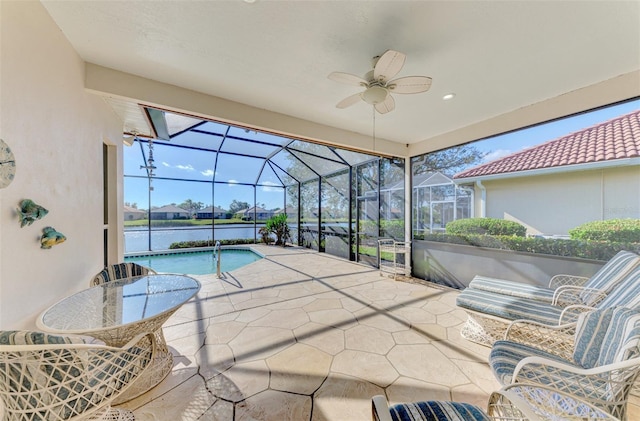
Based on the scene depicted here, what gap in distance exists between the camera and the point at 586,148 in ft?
9.62

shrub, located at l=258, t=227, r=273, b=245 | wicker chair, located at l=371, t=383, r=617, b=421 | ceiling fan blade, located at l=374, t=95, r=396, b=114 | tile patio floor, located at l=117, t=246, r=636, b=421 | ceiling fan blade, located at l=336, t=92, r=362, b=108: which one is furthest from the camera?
shrub, located at l=258, t=227, r=273, b=245

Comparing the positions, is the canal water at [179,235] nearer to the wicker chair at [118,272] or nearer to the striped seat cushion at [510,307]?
the wicker chair at [118,272]

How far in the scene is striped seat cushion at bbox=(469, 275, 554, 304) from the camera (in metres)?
2.67

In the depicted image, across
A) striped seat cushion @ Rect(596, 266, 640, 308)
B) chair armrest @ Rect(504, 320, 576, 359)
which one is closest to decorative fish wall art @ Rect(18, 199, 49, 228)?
chair armrest @ Rect(504, 320, 576, 359)

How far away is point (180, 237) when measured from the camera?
347 inches

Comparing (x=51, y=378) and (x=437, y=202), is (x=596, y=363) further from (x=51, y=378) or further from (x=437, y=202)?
(x=437, y=202)

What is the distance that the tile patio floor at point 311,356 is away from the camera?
66.0 inches

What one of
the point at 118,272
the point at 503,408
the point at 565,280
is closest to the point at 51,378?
the point at 118,272

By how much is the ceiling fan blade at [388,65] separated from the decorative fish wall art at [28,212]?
274 cm

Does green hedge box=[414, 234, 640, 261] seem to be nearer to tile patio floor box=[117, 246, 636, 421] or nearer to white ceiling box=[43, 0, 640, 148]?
tile patio floor box=[117, 246, 636, 421]

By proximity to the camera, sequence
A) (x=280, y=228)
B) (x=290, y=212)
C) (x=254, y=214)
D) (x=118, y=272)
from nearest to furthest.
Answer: (x=118, y=272), (x=280, y=228), (x=290, y=212), (x=254, y=214)

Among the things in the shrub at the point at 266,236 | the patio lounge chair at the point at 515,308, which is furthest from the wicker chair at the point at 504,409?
the shrub at the point at 266,236

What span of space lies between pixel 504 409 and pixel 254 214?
32.7 ft

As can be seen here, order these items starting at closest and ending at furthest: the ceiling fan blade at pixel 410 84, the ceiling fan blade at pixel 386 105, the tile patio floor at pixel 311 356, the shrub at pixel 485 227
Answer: the tile patio floor at pixel 311 356, the ceiling fan blade at pixel 410 84, the ceiling fan blade at pixel 386 105, the shrub at pixel 485 227
